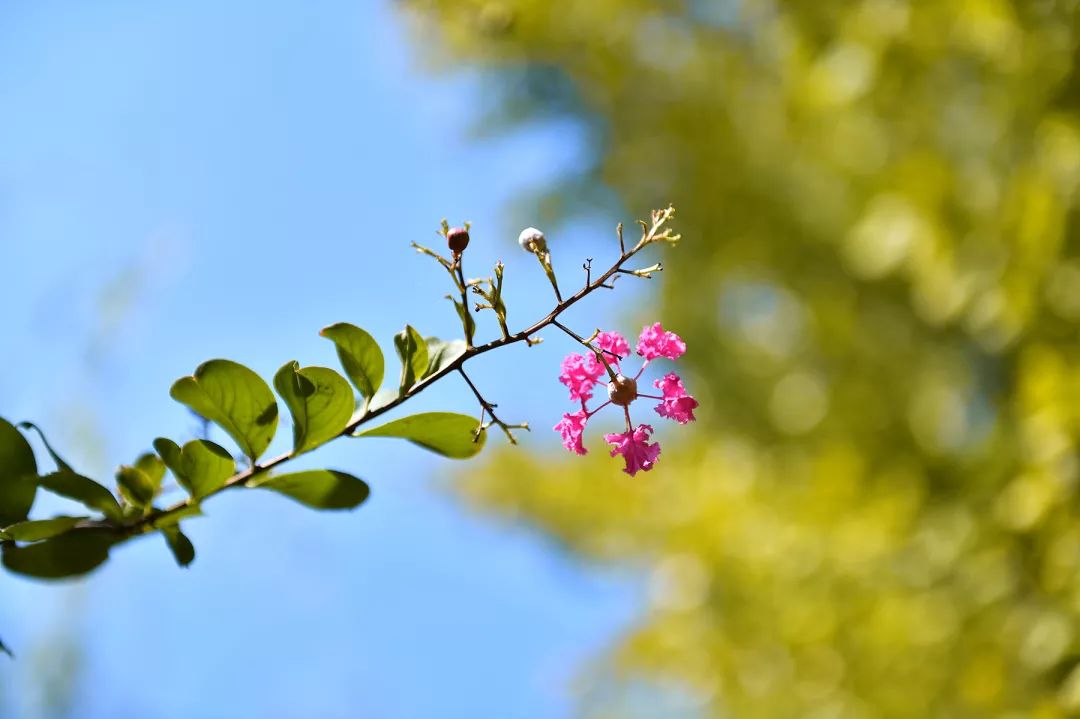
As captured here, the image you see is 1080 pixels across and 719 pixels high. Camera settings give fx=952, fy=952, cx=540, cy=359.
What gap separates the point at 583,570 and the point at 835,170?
1179mm

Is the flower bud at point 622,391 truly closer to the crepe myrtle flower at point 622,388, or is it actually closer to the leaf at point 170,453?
the crepe myrtle flower at point 622,388

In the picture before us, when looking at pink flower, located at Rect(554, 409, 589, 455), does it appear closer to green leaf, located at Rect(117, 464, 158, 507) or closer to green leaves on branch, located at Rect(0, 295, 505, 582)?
green leaves on branch, located at Rect(0, 295, 505, 582)

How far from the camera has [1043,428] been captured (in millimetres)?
1011

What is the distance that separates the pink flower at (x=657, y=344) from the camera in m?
0.48

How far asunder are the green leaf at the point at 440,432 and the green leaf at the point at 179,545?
0.30 ft

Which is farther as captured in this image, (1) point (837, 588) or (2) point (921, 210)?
(1) point (837, 588)

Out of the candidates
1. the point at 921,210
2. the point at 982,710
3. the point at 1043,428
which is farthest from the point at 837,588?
the point at 921,210

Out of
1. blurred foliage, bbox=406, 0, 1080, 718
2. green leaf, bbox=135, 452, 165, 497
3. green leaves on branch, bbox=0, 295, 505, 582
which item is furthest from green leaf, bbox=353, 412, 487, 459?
blurred foliage, bbox=406, 0, 1080, 718

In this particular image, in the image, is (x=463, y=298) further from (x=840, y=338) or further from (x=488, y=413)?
(x=840, y=338)

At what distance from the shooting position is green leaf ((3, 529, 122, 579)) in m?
0.41

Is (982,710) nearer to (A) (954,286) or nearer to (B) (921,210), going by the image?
(A) (954,286)

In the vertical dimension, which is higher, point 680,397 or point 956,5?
point 956,5

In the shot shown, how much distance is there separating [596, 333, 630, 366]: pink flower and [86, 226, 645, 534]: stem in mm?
19

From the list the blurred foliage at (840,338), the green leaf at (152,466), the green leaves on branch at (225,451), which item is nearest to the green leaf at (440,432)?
the green leaves on branch at (225,451)
